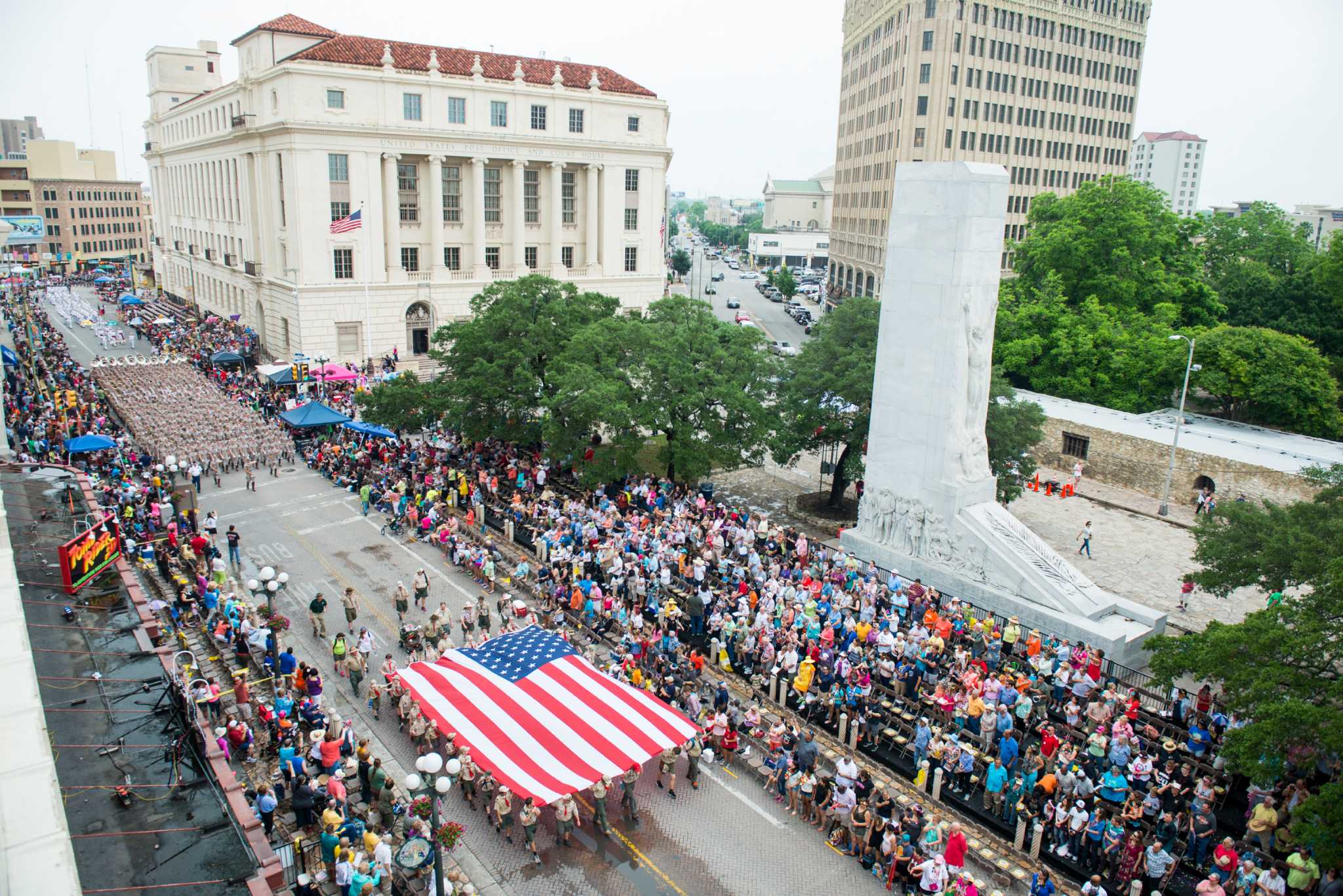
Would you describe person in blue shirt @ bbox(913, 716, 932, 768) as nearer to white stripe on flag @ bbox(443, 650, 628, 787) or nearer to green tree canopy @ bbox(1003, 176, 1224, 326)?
white stripe on flag @ bbox(443, 650, 628, 787)

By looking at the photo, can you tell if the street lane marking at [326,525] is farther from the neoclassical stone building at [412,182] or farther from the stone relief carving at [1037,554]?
the neoclassical stone building at [412,182]

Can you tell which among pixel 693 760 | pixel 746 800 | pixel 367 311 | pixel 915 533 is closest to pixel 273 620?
pixel 693 760

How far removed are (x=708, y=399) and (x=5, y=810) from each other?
27697 mm

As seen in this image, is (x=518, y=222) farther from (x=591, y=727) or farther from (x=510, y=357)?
(x=591, y=727)

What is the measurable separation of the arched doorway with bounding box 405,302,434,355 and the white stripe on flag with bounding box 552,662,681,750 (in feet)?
162

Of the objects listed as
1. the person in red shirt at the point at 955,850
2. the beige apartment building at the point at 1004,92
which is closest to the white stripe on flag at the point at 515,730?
the person in red shirt at the point at 955,850

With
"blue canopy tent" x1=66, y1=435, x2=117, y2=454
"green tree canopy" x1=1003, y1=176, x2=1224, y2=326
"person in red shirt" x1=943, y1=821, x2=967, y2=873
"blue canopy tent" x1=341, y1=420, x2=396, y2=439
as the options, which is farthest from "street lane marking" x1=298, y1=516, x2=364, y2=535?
"green tree canopy" x1=1003, y1=176, x2=1224, y2=326

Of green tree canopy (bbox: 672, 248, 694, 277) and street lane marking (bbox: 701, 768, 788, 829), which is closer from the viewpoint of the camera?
street lane marking (bbox: 701, 768, 788, 829)

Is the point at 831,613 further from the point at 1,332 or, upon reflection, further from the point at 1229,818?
the point at 1,332

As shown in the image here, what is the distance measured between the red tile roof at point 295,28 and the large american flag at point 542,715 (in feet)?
195

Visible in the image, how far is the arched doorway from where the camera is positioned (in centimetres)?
6625

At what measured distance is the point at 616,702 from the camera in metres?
19.4

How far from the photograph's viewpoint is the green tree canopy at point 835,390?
110 ft

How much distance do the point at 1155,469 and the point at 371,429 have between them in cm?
3483
